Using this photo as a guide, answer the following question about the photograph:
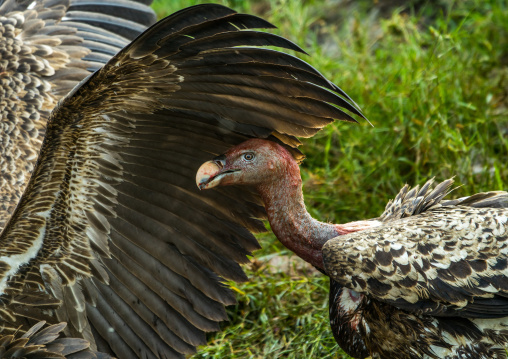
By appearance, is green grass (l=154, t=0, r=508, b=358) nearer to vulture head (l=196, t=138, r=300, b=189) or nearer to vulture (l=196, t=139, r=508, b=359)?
vulture (l=196, t=139, r=508, b=359)

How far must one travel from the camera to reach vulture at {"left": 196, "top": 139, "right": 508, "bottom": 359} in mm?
2973

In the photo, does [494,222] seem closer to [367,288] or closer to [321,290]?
[367,288]

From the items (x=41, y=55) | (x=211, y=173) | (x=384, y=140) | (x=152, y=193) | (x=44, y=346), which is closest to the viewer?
(x=211, y=173)

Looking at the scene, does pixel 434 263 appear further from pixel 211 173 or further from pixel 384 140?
pixel 384 140

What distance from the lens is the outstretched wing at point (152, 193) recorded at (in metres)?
2.92

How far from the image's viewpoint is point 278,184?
323 centimetres

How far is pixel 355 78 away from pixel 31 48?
2316 mm

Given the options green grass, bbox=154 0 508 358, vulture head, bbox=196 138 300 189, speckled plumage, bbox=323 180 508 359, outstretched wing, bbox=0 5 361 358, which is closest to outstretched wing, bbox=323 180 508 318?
speckled plumage, bbox=323 180 508 359

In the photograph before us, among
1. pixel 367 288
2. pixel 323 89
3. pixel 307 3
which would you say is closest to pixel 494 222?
pixel 367 288

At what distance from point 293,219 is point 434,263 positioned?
0.64 metres

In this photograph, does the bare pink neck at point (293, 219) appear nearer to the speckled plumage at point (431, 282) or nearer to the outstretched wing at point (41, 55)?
the speckled plumage at point (431, 282)

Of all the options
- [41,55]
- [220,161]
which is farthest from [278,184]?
[41,55]

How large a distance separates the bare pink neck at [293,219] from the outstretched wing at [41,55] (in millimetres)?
1578

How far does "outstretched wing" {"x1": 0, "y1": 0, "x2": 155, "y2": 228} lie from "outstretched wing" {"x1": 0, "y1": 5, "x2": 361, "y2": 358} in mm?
750
